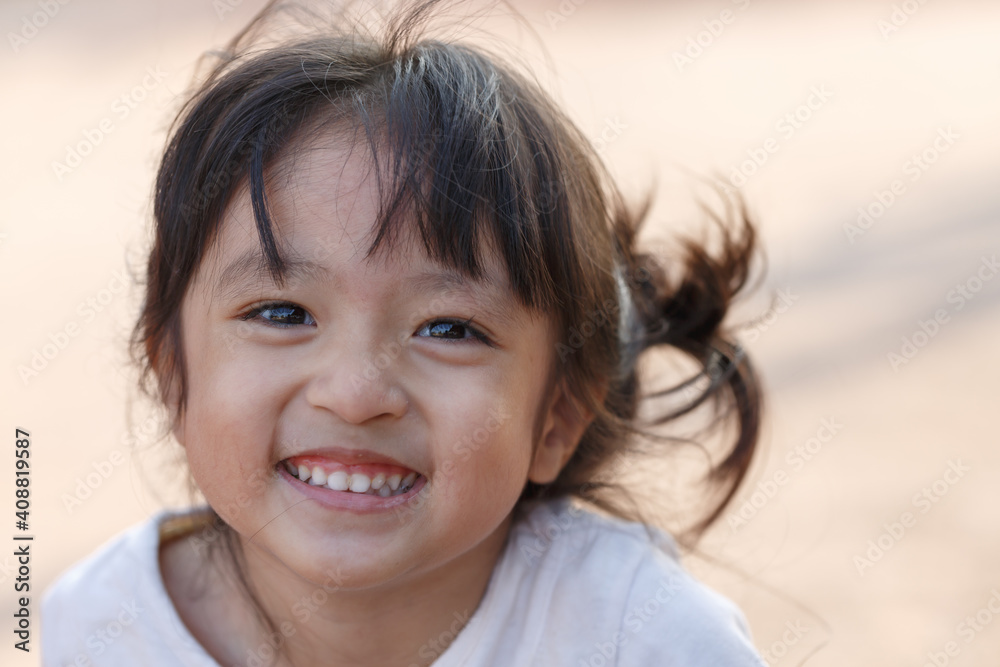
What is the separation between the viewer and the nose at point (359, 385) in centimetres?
104

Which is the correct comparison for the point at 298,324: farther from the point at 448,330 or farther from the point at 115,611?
the point at 115,611

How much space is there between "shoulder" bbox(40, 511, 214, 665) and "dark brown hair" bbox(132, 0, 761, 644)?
0.73ft

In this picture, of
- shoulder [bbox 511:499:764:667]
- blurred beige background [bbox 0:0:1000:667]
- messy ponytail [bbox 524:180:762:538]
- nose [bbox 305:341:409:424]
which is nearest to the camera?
nose [bbox 305:341:409:424]

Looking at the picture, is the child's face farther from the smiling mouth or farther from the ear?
the ear

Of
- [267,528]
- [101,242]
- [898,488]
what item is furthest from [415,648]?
[101,242]

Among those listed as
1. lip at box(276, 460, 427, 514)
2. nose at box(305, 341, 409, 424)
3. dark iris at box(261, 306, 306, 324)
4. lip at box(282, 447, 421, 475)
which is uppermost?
dark iris at box(261, 306, 306, 324)

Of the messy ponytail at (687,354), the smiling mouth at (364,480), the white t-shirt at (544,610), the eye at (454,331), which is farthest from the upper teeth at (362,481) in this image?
the messy ponytail at (687,354)

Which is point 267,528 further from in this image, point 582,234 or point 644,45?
point 644,45

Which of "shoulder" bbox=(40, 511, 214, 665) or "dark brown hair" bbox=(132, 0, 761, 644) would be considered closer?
"dark brown hair" bbox=(132, 0, 761, 644)

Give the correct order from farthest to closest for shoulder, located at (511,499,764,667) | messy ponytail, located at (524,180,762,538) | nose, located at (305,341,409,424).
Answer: messy ponytail, located at (524,180,762,538) → shoulder, located at (511,499,764,667) → nose, located at (305,341,409,424)

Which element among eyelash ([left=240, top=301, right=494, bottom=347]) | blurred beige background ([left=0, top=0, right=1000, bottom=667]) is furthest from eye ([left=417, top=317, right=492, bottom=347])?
blurred beige background ([left=0, top=0, right=1000, bottom=667])

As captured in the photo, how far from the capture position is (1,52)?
154 inches

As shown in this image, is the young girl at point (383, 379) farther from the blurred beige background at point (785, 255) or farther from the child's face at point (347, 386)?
the blurred beige background at point (785, 255)

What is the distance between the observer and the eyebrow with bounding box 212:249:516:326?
3.52ft
